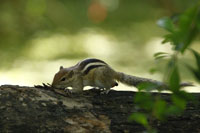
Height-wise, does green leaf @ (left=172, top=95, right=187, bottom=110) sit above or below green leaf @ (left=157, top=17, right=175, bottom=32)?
below

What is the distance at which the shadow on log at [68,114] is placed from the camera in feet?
6.49

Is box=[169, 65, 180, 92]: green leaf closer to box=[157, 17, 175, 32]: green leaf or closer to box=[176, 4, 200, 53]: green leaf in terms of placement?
box=[176, 4, 200, 53]: green leaf

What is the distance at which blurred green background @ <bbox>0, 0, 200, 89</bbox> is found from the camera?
533 centimetres

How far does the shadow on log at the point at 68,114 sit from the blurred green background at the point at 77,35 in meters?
2.56

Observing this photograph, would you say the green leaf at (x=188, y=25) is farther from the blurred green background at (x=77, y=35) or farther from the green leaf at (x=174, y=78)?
the blurred green background at (x=77, y=35)

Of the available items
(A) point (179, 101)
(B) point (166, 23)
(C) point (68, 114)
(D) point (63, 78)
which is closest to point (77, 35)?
(D) point (63, 78)

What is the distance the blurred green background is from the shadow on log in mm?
2557

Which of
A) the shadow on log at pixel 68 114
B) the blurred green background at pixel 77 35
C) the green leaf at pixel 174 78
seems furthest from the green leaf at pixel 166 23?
the blurred green background at pixel 77 35

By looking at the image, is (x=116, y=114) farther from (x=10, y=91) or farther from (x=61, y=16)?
(x=61, y=16)

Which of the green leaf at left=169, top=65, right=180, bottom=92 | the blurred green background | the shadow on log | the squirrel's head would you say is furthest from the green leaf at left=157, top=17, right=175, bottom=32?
the blurred green background

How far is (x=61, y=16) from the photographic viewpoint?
690cm

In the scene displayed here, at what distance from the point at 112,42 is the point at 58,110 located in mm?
4019

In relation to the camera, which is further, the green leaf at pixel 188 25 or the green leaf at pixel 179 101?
the green leaf at pixel 179 101

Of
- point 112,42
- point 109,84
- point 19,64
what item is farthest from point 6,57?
point 109,84
